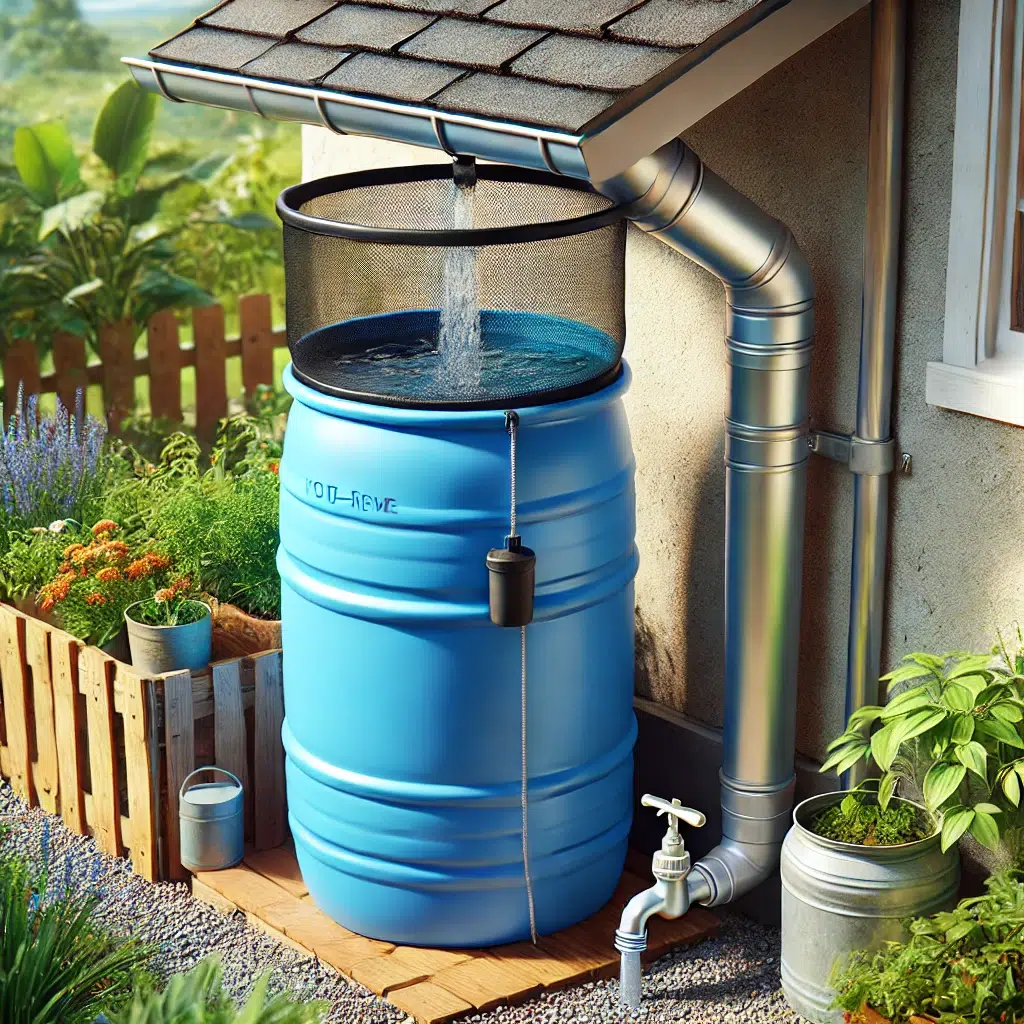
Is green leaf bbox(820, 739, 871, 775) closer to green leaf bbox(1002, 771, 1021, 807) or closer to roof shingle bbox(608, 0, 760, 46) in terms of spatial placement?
green leaf bbox(1002, 771, 1021, 807)

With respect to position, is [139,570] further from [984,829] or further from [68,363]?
[68,363]

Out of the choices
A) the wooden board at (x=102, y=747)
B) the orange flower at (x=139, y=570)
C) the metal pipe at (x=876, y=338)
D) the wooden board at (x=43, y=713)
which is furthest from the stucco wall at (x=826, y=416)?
the wooden board at (x=43, y=713)

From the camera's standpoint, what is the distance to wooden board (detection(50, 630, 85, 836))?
451 cm

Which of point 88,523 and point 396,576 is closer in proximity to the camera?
point 396,576

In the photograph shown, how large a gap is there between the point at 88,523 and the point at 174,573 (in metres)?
0.73

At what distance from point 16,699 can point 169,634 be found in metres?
0.79

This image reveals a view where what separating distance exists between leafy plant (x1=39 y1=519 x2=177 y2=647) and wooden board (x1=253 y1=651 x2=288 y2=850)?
41cm

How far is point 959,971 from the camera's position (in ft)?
10.6

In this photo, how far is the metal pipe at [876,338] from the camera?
137 inches

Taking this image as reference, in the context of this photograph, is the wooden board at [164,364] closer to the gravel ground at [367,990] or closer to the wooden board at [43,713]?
the wooden board at [43,713]

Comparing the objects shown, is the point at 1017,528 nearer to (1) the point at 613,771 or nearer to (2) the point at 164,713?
(1) the point at 613,771

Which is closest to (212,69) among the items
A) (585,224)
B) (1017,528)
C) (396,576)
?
(585,224)

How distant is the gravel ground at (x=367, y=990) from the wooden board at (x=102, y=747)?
117 millimetres

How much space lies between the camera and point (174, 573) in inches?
185
